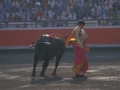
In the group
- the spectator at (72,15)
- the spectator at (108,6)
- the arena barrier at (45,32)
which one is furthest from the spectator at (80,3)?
the arena barrier at (45,32)

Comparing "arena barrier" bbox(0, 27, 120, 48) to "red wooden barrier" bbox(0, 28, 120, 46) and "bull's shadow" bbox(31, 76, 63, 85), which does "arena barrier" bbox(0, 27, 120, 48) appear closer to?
"red wooden barrier" bbox(0, 28, 120, 46)

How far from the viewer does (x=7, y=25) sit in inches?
809

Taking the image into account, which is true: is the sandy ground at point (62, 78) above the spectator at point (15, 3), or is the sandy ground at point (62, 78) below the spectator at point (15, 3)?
below

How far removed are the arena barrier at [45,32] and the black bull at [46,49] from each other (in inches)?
328

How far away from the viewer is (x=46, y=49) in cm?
1135

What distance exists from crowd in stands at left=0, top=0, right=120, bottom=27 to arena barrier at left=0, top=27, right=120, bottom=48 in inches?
40.0

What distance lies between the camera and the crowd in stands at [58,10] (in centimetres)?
2164

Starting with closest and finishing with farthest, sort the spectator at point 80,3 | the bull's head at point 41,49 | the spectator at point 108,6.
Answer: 1. the bull's head at point 41,49
2. the spectator at point 108,6
3. the spectator at point 80,3

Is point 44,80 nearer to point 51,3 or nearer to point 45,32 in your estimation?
point 45,32

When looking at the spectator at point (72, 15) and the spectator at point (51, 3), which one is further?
the spectator at point (51, 3)

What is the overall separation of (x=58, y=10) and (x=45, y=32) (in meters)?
2.19

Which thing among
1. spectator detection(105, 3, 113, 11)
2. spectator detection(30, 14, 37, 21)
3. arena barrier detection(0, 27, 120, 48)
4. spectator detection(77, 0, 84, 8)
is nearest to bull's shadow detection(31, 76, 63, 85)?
arena barrier detection(0, 27, 120, 48)

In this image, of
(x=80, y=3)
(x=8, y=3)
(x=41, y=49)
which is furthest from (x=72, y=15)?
(x=41, y=49)

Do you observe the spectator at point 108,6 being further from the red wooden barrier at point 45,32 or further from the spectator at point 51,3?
the spectator at point 51,3
